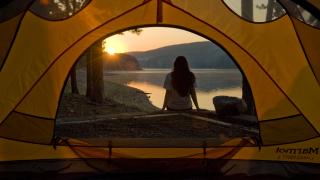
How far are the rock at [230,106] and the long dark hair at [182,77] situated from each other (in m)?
5.57

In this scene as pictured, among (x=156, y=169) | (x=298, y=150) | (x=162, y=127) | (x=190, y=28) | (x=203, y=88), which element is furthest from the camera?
(x=203, y=88)

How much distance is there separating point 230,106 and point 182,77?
19.0ft

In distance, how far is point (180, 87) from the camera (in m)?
9.16

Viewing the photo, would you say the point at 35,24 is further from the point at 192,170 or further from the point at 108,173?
the point at 192,170

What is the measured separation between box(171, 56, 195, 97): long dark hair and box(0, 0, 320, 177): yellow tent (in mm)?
1367

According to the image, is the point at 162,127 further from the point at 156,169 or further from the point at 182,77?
the point at 156,169

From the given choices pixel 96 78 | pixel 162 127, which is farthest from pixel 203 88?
pixel 162 127

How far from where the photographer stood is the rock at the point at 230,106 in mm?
14562

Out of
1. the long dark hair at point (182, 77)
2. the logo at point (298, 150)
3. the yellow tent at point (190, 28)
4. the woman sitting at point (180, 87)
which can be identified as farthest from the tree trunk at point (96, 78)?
the logo at point (298, 150)

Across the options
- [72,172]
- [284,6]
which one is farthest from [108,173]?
[284,6]

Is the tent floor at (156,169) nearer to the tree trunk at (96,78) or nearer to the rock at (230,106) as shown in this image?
the rock at (230,106)

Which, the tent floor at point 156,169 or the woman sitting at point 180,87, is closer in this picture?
the tent floor at point 156,169

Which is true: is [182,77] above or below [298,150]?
above

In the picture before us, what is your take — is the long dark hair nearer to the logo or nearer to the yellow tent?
the yellow tent
